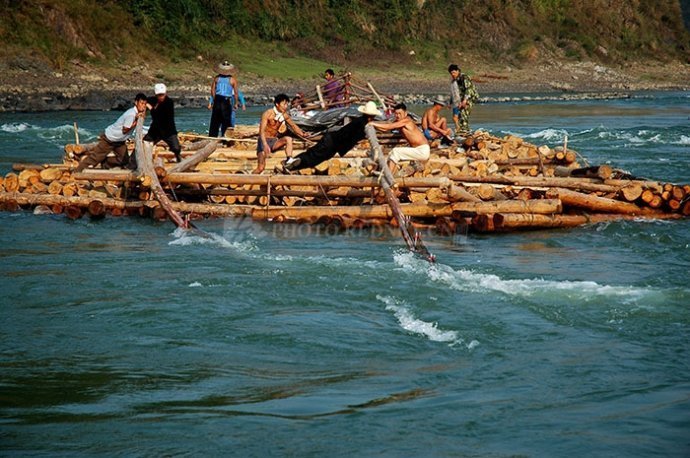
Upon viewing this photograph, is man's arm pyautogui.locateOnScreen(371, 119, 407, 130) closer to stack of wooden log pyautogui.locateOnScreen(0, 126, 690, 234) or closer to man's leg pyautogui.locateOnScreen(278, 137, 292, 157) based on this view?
stack of wooden log pyautogui.locateOnScreen(0, 126, 690, 234)

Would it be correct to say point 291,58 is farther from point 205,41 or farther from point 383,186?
point 383,186

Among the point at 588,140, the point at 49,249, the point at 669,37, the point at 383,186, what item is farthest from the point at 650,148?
the point at 669,37

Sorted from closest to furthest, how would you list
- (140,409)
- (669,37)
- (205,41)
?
1. (140,409)
2. (205,41)
3. (669,37)

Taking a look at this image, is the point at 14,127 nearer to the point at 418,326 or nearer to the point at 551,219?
the point at 551,219

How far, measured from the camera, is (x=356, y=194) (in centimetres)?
1516

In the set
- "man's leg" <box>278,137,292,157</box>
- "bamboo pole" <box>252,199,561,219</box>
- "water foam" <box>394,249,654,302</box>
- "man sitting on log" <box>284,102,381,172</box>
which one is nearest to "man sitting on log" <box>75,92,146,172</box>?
"man's leg" <box>278,137,292,157</box>

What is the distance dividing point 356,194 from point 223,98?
6170mm

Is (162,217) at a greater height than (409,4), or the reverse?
(409,4)

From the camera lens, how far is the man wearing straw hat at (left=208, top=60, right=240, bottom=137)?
20.4 meters

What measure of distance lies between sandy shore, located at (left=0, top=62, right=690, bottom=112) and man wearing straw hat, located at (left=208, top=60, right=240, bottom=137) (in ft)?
67.1

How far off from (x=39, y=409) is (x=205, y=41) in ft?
152

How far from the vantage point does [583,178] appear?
1583 cm

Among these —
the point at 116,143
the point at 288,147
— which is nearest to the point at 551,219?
the point at 288,147

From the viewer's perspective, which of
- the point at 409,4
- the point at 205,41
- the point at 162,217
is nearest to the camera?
the point at 162,217
